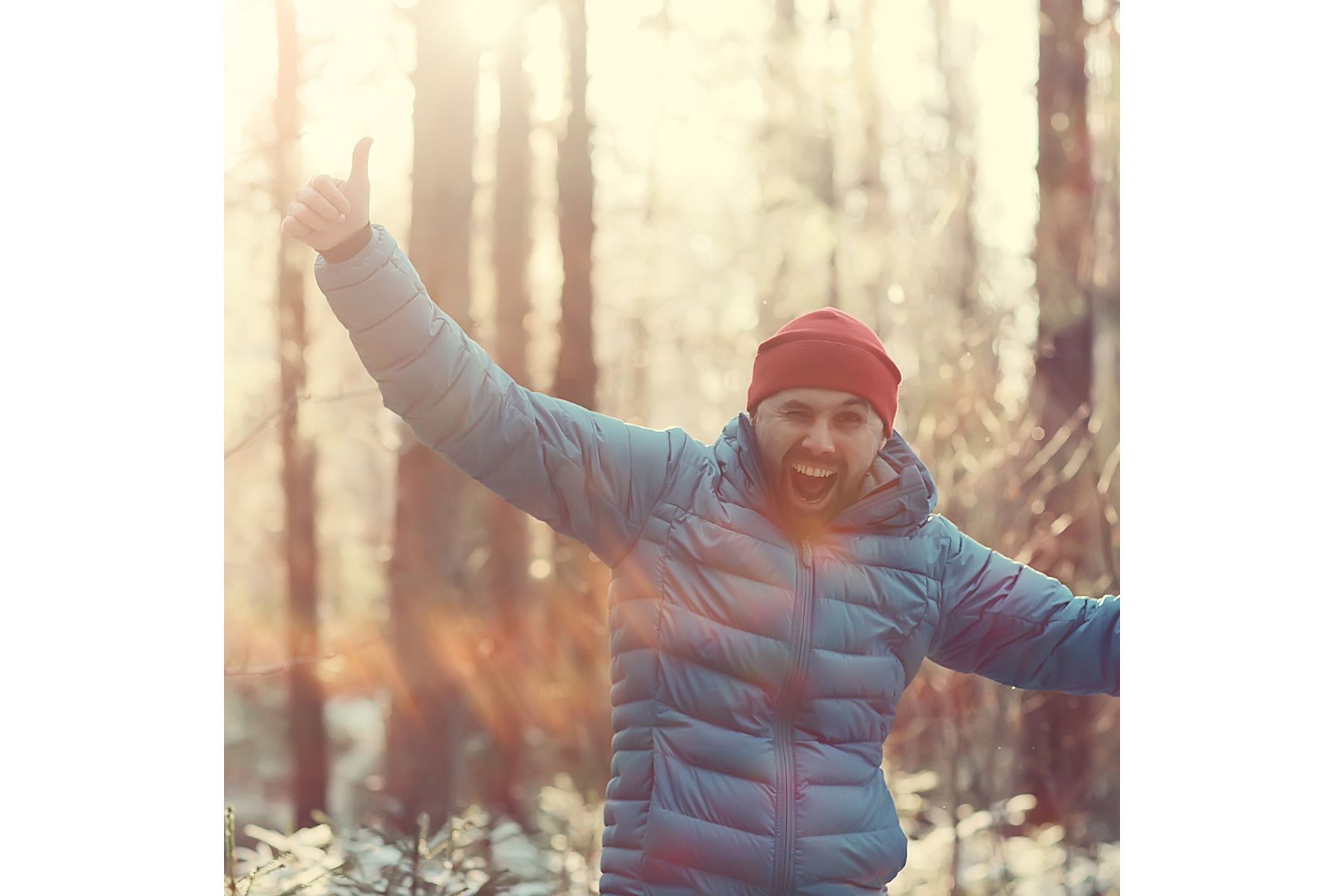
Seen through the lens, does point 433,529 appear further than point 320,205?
Yes

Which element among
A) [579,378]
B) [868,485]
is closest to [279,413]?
[579,378]

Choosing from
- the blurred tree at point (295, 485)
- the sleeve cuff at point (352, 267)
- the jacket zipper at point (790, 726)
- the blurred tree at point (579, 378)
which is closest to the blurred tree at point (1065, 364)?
the jacket zipper at point (790, 726)

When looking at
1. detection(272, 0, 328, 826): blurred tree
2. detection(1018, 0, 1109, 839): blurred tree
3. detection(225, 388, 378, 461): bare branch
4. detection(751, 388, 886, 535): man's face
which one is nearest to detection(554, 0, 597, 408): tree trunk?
detection(225, 388, 378, 461): bare branch

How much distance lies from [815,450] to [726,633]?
421mm

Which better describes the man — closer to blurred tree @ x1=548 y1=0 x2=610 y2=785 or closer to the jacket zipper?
the jacket zipper

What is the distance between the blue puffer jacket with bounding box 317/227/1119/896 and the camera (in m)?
2.15

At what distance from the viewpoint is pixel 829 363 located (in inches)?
90.4

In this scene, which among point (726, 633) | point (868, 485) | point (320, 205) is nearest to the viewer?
point (320, 205)

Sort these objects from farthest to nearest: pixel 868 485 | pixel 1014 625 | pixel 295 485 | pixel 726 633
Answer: pixel 295 485 → pixel 1014 625 → pixel 868 485 → pixel 726 633

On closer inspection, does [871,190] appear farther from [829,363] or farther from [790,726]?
[790,726]

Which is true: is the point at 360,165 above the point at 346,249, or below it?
above

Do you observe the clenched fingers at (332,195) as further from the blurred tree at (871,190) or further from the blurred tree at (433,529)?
the blurred tree at (871,190)
